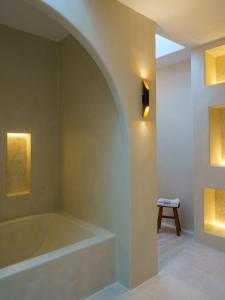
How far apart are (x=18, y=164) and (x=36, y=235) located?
3.31 ft

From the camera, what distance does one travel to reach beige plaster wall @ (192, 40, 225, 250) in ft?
10.5

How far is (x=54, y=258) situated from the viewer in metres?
2.03

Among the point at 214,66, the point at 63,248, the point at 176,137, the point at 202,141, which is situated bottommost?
the point at 63,248

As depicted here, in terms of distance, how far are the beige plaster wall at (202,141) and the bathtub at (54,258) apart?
5.10 feet

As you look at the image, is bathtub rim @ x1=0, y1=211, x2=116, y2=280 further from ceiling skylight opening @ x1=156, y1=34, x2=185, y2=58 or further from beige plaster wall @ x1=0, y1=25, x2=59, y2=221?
ceiling skylight opening @ x1=156, y1=34, x2=185, y2=58

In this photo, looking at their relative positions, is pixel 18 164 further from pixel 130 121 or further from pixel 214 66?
pixel 214 66

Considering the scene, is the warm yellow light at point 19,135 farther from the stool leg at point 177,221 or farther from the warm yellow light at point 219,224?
the warm yellow light at point 219,224

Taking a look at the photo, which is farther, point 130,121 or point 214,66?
point 214,66

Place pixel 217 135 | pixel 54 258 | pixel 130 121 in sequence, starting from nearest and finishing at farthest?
pixel 54 258 → pixel 130 121 → pixel 217 135

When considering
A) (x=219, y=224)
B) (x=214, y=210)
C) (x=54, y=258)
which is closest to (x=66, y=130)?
(x=54, y=258)

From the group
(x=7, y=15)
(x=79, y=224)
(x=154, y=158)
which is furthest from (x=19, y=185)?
(x=7, y=15)

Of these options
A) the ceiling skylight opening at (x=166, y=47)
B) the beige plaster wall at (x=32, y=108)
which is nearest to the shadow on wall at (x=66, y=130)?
the beige plaster wall at (x=32, y=108)

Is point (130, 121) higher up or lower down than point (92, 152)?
higher up

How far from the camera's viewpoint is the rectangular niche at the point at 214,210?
134 inches
